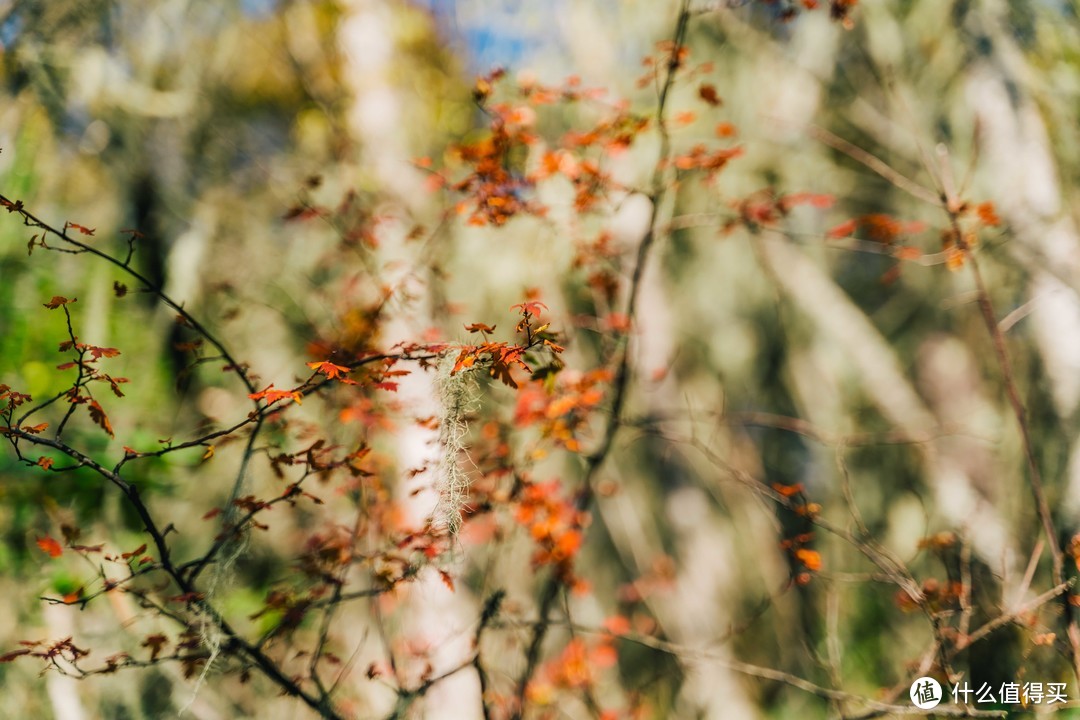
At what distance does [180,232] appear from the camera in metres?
3.78

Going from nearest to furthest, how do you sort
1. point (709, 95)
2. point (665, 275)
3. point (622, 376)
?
1. point (709, 95)
2. point (622, 376)
3. point (665, 275)

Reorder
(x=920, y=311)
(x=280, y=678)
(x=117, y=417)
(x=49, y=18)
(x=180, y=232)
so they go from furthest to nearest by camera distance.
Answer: (x=920, y=311)
(x=180, y=232)
(x=117, y=417)
(x=49, y=18)
(x=280, y=678)

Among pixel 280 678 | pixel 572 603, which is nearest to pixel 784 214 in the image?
pixel 280 678

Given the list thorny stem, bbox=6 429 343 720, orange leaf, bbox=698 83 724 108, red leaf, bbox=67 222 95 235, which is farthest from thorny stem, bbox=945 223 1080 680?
red leaf, bbox=67 222 95 235

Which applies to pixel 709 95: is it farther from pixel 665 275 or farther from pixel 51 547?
pixel 665 275

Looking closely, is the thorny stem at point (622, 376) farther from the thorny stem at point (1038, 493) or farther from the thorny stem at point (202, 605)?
the thorny stem at point (1038, 493)

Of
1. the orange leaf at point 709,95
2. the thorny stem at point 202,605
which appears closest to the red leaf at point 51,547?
the thorny stem at point 202,605

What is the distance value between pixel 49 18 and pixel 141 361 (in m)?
1.62

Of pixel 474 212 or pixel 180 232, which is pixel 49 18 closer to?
pixel 180 232

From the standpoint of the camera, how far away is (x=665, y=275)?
4.50 meters

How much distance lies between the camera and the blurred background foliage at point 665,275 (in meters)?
2.29

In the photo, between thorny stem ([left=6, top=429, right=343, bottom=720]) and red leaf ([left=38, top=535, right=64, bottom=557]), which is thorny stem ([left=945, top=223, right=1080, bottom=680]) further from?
red leaf ([left=38, top=535, right=64, bottom=557])

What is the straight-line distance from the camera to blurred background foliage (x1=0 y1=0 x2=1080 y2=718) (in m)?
2.29

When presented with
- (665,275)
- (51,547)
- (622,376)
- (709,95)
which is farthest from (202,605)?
(665,275)
